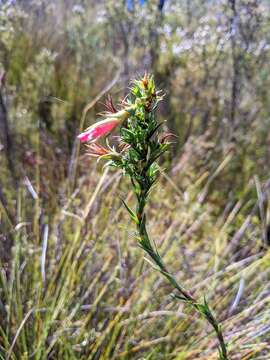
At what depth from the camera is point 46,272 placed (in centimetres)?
181

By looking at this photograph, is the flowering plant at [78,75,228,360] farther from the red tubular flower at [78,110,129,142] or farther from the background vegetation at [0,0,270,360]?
the background vegetation at [0,0,270,360]

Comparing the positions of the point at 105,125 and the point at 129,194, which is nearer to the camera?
the point at 105,125

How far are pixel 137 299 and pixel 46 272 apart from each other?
0.36 metres

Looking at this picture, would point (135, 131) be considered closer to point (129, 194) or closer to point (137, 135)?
point (137, 135)

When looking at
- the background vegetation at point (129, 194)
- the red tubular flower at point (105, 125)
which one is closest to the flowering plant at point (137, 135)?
the red tubular flower at point (105, 125)

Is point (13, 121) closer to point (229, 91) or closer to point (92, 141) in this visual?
point (229, 91)

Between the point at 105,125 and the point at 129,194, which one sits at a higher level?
the point at 105,125

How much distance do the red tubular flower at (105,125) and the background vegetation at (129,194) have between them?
0.11m

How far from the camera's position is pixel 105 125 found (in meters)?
0.77

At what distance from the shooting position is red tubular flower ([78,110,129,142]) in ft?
2.52

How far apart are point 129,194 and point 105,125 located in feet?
4.45

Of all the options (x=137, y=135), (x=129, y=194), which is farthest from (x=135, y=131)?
(x=129, y=194)

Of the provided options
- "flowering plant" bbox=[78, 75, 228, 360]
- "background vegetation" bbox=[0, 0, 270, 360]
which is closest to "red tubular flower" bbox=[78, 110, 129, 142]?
"flowering plant" bbox=[78, 75, 228, 360]

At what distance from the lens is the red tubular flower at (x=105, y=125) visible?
767 millimetres
